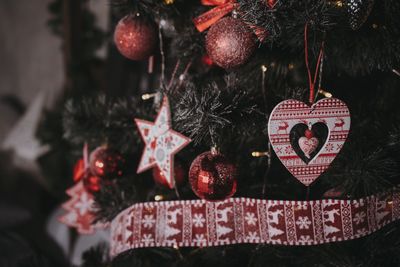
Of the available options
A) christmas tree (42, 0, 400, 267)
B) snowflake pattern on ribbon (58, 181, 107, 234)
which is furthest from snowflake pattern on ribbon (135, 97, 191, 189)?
snowflake pattern on ribbon (58, 181, 107, 234)

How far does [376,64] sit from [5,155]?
1.34 meters

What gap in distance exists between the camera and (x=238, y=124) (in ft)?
1.85

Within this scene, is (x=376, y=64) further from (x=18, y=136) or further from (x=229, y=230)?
(x=18, y=136)

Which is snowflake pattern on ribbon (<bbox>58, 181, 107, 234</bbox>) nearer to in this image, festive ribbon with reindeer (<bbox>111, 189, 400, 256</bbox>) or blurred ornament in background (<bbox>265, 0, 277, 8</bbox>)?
festive ribbon with reindeer (<bbox>111, 189, 400, 256</bbox>)

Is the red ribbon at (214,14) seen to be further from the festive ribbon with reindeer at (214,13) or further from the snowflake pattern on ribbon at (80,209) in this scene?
the snowflake pattern on ribbon at (80,209)

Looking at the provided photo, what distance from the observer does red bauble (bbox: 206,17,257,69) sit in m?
0.52

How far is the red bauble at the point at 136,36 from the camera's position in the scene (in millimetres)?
629

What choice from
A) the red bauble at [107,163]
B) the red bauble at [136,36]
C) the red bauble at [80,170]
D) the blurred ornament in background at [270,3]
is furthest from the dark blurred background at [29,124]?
the blurred ornament in background at [270,3]

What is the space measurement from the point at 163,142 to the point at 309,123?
24 cm

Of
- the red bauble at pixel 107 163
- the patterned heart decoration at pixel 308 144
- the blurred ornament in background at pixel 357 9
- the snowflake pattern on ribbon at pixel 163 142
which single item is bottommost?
the red bauble at pixel 107 163

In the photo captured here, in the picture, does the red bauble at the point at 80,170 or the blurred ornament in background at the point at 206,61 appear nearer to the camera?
the blurred ornament in background at the point at 206,61

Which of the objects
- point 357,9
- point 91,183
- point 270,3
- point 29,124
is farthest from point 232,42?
point 29,124

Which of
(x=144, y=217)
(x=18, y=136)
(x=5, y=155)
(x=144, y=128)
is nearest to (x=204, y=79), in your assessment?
(x=144, y=128)

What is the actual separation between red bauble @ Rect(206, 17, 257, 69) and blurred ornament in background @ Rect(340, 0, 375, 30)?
0.43 ft
